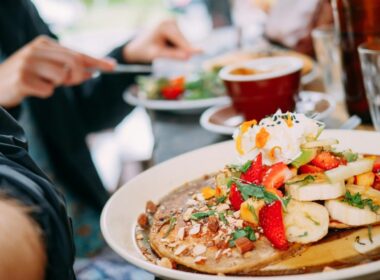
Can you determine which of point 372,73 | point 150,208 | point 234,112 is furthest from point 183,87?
point 150,208

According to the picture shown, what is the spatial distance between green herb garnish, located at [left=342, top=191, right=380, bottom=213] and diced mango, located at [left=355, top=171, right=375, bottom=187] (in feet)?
0.13

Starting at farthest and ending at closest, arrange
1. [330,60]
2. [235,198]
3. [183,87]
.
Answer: [183,87]
[330,60]
[235,198]

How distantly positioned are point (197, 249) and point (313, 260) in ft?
0.52

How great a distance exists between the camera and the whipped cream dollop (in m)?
0.82

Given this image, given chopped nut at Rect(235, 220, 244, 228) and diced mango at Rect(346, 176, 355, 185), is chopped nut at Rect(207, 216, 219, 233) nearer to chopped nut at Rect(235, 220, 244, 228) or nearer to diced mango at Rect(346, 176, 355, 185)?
chopped nut at Rect(235, 220, 244, 228)

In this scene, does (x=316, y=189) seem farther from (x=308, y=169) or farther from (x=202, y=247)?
(x=202, y=247)

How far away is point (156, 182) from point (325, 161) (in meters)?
0.34

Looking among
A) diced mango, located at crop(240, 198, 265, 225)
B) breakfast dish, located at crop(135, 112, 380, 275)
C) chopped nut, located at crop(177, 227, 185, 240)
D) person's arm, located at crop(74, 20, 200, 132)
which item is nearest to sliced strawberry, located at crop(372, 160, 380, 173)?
breakfast dish, located at crop(135, 112, 380, 275)

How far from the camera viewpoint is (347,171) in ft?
2.57

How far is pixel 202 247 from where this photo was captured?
74cm

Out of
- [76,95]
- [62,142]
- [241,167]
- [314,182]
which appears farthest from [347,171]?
[76,95]

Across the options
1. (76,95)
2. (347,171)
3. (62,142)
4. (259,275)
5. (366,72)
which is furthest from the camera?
(76,95)

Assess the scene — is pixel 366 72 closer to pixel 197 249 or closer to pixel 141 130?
pixel 197 249

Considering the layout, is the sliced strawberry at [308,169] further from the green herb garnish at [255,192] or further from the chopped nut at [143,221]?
the chopped nut at [143,221]
